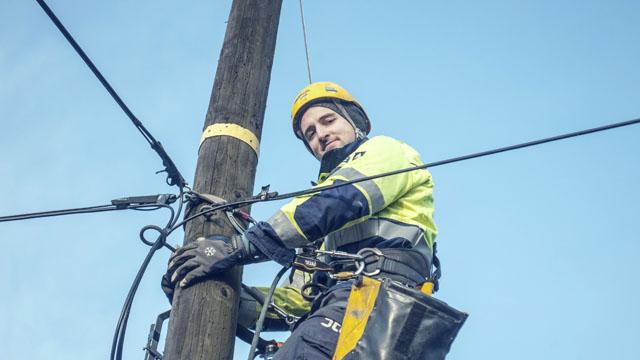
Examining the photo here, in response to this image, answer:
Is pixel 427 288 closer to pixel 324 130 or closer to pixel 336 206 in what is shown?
pixel 336 206

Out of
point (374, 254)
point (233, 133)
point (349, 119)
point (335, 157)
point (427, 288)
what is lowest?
point (427, 288)

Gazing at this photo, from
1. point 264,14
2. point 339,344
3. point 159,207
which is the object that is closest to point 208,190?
point 159,207

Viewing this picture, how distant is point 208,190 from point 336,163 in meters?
0.93

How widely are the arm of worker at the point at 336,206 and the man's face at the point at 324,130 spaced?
2.29 ft

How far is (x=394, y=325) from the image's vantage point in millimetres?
3463

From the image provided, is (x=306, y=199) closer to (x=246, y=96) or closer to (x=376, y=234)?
(x=376, y=234)

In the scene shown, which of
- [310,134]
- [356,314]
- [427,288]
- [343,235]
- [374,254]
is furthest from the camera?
[310,134]

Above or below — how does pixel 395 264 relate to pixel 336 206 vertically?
below

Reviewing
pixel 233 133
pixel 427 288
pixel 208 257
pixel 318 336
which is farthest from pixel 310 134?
pixel 318 336

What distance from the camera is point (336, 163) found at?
4.90 m

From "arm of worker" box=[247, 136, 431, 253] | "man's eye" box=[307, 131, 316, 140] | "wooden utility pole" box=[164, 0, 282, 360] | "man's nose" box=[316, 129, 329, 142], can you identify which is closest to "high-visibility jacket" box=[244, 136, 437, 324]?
"arm of worker" box=[247, 136, 431, 253]

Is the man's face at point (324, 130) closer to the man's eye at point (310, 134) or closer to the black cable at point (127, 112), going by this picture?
the man's eye at point (310, 134)

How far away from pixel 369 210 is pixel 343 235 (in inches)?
9.6

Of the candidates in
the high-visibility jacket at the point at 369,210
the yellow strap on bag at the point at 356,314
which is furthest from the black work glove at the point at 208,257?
the yellow strap on bag at the point at 356,314
